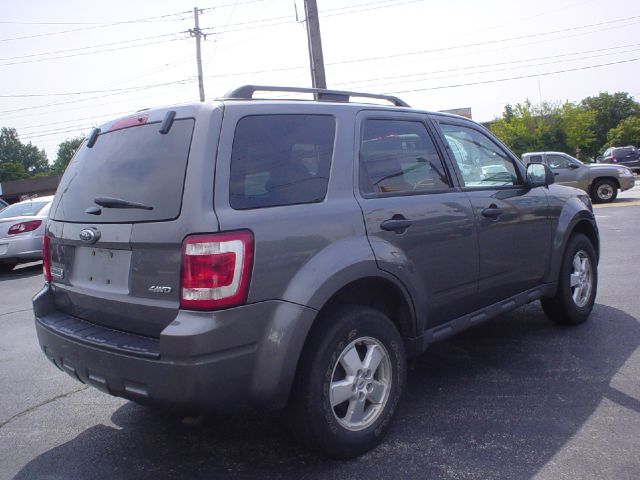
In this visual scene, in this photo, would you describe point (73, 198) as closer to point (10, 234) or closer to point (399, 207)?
point (399, 207)

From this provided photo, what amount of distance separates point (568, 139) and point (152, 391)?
51874mm

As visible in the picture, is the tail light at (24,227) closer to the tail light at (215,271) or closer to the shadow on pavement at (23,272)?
the shadow on pavement at (23,272)

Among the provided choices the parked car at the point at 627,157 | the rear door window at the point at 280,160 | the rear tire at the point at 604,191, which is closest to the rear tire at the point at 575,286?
the rear door window at the point at 280,160

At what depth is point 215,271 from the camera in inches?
104

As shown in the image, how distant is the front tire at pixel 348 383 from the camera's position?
291cm

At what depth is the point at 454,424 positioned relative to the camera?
346cm

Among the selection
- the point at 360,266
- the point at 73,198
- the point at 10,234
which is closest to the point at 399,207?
the point at 360,266

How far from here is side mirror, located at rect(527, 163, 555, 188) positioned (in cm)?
473

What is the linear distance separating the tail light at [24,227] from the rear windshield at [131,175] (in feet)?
28.4

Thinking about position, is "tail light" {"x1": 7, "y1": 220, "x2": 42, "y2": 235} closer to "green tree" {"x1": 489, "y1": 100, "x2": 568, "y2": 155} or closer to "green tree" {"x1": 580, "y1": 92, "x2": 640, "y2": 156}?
"green tree" {"x1": 489, "y1": 100, "x2": 568, "y2": 155}

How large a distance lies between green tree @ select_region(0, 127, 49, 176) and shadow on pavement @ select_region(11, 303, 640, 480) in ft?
356

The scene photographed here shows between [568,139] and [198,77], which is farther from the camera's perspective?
[568,139]

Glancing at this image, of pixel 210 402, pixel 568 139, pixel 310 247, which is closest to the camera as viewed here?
pixel 210 402

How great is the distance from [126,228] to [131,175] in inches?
11.7
